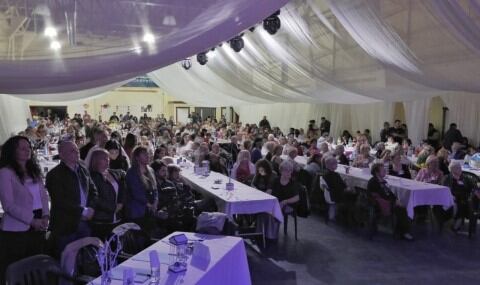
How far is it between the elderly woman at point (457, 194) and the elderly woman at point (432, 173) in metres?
0.25

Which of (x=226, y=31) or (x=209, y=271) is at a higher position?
(x=226, y=31)

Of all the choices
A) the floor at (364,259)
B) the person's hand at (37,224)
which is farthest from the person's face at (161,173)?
the person's hand at (37,224)

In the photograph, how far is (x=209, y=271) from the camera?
115 inches

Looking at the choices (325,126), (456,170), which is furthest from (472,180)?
(325,126)

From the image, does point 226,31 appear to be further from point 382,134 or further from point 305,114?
point 305,114

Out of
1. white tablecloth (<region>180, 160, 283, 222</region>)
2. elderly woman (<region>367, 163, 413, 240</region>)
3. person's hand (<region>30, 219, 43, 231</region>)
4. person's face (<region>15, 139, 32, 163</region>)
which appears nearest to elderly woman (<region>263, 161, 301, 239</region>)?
→ white tablecloth (<region>180, 160, 283, 222</region>)

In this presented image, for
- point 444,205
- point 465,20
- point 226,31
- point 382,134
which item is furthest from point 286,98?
point 226,31

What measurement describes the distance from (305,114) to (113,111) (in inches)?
648

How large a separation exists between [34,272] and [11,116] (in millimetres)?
11412

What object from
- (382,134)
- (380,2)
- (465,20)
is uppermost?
(380,2)

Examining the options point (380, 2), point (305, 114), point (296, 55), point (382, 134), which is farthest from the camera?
point (305, 114)

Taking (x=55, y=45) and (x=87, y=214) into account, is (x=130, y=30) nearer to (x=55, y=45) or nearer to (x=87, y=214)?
(x=55, y=45)

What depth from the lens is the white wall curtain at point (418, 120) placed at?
11.2 m

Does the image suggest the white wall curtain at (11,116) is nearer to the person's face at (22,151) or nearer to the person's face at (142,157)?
the person's face at (142,157)
